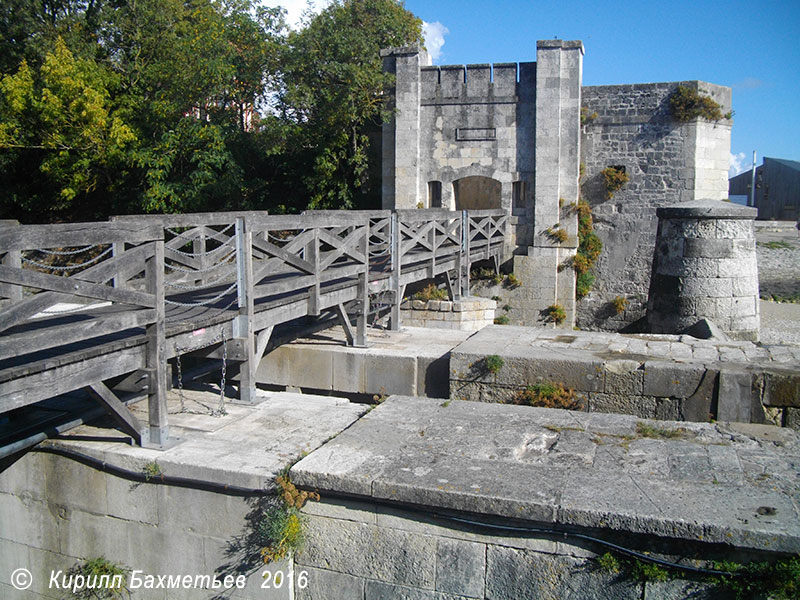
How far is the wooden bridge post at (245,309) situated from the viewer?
19.7 feet

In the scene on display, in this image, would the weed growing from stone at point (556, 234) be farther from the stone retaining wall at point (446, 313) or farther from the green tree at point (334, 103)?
the green tree at point (334, 103)

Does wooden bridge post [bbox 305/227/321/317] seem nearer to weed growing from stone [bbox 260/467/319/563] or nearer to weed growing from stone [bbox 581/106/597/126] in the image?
weed growing from stone [bbox 260/467/319/563]

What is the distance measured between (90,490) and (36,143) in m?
14.1

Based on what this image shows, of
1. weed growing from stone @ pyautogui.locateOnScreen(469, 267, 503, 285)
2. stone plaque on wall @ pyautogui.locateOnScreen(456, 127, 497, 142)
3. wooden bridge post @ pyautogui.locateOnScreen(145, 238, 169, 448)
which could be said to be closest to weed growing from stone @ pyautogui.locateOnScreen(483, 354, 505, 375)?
wooden bridge post @ pyautogui.locateOnScreen(145, 238, 169, 448)

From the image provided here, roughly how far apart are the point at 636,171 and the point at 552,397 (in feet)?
37.9

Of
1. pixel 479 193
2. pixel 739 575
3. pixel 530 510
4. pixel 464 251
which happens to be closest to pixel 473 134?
pixel 479 193

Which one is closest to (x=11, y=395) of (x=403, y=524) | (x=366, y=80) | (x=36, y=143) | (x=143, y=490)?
(x=143, y=490)

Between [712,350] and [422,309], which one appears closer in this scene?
[712,350]

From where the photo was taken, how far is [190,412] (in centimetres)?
598

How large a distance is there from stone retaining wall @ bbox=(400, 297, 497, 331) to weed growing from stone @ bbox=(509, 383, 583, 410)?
5.56m

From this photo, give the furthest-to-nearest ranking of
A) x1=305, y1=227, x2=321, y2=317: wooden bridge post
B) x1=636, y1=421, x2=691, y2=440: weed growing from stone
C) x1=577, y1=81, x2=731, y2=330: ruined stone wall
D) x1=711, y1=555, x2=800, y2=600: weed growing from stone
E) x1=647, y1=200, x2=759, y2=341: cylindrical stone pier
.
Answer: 1. x1=577, y1=81, x2=731, y2=330: ruined stone wall
2. x1=647, y1=200, x2=759, y2=341: cylindrical stone pier
3. x1=305, y1=227, x2=321, y2=317: wooden bridge post
4. x1=636, y1=421, x2=691, y2=440: weed growing from stone
5. x1=711, y1=555, x2=800, y2=600: weed growing from stone

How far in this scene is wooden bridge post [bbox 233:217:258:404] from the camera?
6.00 meters

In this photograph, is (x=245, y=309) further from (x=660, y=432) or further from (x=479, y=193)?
(x=479, y=193)

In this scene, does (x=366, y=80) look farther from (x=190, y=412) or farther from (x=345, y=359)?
(x=190, y=412)
